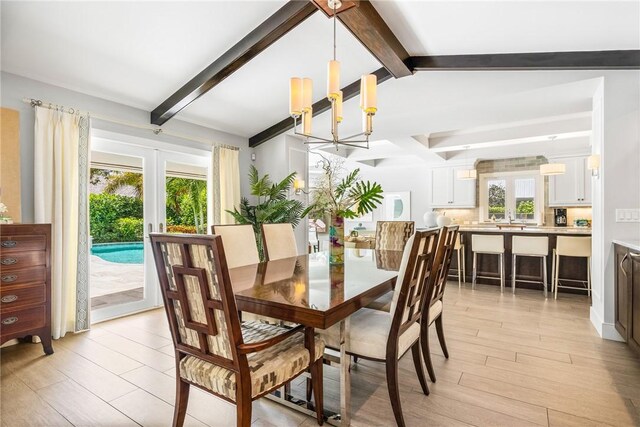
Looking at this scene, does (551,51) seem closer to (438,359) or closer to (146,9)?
(438,359)

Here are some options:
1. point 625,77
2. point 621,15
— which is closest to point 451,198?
point 625,77

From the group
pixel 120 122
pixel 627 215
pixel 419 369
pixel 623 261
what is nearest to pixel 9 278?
pixel 120 122

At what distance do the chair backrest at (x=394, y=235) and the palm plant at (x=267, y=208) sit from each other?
4.57 feet

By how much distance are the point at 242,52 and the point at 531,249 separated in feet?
15.3

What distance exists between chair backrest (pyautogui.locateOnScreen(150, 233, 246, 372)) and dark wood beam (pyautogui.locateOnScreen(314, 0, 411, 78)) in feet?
6.90

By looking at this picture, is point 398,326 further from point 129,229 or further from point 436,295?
point 129,229

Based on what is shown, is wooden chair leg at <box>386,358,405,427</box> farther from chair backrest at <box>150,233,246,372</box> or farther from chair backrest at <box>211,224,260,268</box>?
chair backrest at <box>211,224,260,268</box>

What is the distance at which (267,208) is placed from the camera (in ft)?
16.4

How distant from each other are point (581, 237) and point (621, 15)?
2.96 m

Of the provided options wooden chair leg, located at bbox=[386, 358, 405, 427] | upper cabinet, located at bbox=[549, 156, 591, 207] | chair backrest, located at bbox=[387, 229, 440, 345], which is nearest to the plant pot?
chair backrest, located at bbox=[387, 229, 440, 345]

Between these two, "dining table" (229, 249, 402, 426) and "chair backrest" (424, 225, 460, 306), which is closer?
"dining table" (229, 249, 402, 426)

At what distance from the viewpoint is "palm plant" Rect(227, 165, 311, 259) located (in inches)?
193

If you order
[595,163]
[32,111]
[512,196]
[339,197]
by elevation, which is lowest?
[339,197]

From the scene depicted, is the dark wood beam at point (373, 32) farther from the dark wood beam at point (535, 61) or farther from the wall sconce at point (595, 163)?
the wall sconce at point (595, 163)
